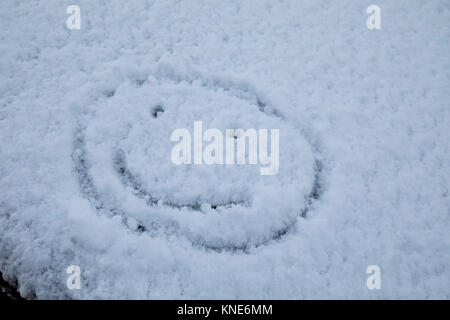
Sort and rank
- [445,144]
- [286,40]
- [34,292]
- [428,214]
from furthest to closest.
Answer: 1. [286,40]
2. [445,144]
3. [428,214]
4. [34,292]

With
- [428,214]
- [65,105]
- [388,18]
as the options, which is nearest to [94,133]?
[65,105]

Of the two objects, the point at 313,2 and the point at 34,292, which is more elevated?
the point at 313,2

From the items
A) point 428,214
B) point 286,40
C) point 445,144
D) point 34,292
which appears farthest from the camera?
point 286,40

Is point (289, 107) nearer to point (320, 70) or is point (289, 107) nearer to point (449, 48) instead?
point (320, 70)

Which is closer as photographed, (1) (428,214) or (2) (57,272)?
(2) (57,272)
